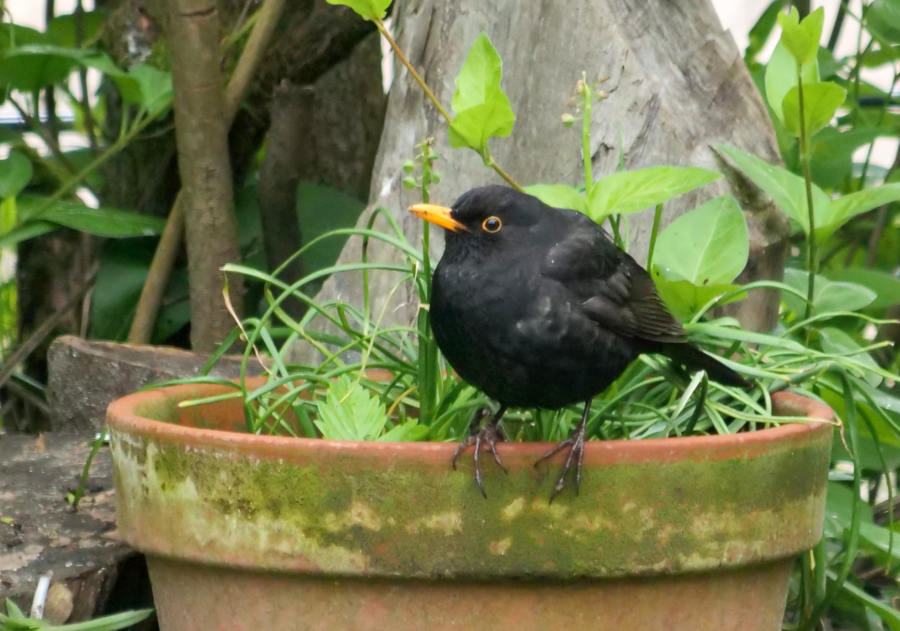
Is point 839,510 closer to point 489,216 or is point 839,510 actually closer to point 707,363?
point 707,363

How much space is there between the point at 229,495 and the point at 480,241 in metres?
0.55

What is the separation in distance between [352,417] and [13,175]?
1.39m

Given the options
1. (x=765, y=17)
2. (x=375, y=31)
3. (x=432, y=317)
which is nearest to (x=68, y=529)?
(x=432, y=317)

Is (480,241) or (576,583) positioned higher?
(480,241)

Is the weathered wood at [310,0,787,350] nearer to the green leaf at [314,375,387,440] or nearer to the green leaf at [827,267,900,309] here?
the green leaf at [827,267,900,309]

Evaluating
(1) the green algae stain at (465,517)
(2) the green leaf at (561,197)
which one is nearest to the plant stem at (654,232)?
(2) the green leaf at (561,197)

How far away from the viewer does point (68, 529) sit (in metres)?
2.15

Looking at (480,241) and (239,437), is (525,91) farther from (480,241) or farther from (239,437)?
(239,437)

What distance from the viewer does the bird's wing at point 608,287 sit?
1862 millimetres

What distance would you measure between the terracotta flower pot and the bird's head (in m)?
0.39

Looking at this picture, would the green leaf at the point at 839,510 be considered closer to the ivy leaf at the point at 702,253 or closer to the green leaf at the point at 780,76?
the ivy leaf at the point at 702,253

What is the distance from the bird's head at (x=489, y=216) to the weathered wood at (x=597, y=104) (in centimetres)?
45

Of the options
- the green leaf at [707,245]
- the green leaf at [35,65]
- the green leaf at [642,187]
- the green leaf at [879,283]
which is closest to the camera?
the green leaf at [642,187]

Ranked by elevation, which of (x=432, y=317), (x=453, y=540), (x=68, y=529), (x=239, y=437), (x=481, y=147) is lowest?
(x=68, y=529)
